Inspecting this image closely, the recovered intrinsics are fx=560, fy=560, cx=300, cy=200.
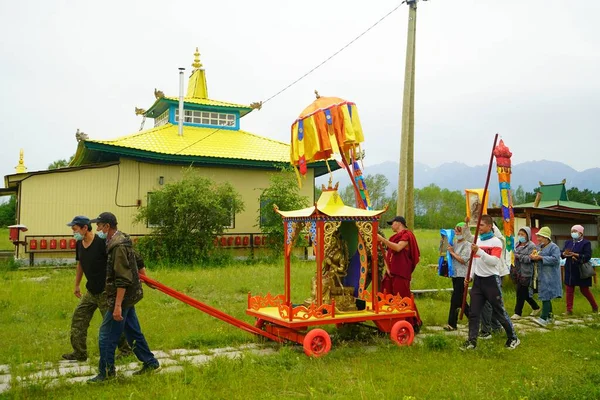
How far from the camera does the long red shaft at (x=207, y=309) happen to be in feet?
22.4

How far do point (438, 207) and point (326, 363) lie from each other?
2739 inches

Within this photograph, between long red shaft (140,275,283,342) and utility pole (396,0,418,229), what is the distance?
17.9ft

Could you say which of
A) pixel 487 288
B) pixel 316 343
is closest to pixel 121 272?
pixel 316 343

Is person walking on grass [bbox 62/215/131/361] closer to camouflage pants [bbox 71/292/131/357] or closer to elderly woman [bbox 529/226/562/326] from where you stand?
camouflage pants [bbox 71/292/131/357]

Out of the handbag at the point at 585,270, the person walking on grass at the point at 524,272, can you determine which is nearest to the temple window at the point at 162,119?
the person walking on grass at the point at 524,272

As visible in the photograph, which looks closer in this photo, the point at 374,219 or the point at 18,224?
the point at 374,219

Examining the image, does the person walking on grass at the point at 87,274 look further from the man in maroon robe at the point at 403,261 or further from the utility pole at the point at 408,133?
the utility pole at the point at 408,133

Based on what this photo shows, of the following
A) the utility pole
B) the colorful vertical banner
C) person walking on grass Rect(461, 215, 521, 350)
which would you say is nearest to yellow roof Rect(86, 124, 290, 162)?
the utility pole

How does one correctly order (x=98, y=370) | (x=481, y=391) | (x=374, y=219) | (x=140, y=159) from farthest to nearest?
(x=140, y=159)
(x=374, y=219)
(x=98, y=370)
(x=481, y=391)

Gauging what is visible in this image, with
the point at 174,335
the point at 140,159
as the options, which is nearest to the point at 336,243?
the point at 174,335

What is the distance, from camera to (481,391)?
5.79 meters

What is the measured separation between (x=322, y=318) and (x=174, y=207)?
11.8 m

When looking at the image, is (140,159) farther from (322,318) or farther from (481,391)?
(481,391)

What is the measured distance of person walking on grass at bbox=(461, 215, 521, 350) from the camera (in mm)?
7781
